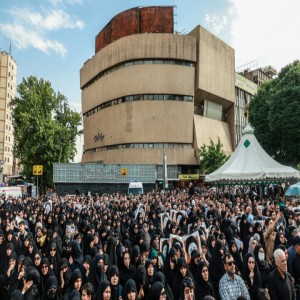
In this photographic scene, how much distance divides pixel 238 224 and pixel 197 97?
36.0 meters

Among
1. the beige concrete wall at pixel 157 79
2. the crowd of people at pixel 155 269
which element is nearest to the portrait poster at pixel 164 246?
the crowd of people at pixel 155 269

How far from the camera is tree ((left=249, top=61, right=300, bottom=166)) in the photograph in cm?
2469

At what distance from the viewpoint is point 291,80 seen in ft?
84.4

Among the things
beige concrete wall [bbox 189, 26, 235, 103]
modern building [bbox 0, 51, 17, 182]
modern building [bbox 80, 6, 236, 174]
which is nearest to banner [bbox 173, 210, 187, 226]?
modern building [bbox 80, 6, 236, 174]

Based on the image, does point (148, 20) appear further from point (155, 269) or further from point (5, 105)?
point (155, 269)

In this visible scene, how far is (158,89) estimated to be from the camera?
41.2m

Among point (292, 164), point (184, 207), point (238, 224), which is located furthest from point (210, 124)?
point (238, 224)

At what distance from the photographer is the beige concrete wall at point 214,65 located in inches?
1649

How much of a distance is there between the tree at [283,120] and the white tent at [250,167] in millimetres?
7975

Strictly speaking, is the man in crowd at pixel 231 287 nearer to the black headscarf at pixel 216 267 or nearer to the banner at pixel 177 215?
the black headscarf at pixel 216 267

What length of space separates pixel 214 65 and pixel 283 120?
21.1 m

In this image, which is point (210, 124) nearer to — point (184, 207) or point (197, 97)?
point (197, 97)

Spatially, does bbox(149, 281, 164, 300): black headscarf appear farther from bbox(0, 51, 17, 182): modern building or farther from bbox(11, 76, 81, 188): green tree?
bbox(0, 51, 17, 182): modern building

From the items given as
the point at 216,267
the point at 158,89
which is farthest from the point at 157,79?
the point at 216,267
